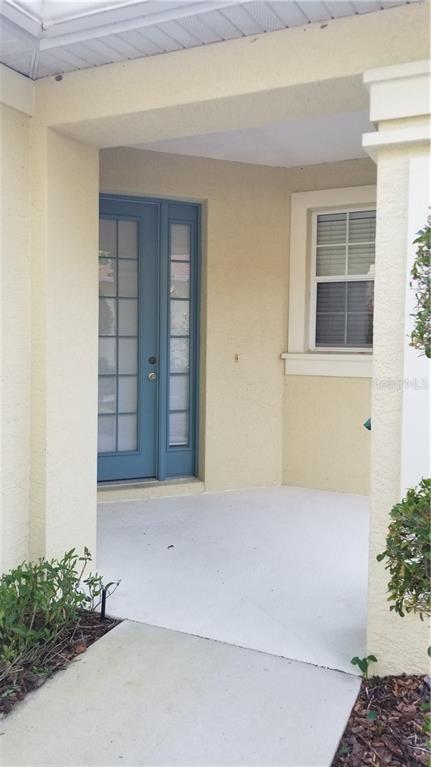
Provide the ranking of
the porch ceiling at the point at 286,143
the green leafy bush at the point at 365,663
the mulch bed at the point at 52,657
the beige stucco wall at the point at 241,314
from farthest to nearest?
the beige stucco wall at the point at 241,314, the porch ceiling at the point at 286,143, the green leafy bush at the point at 365,663, the mulch bed at the point at 52,657

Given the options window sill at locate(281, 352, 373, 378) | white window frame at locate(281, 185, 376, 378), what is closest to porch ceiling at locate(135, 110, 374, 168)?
white window frame at locate(281, 185, 376, 378)

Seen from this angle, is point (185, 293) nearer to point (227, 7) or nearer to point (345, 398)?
point (345, 398)

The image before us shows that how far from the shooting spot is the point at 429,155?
9.16 ft

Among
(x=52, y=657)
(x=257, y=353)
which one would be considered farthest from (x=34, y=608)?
(x=257, y=353)

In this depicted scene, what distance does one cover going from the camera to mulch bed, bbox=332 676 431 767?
2.50 metres

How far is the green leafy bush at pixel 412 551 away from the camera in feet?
7.32

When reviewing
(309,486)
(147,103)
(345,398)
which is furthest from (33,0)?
(309,486)

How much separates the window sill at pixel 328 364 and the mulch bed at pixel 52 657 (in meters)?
3.59

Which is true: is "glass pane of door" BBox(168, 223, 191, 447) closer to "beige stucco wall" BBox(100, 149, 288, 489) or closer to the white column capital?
"beige stucco wall" BBox(100, 149, 288, 489)

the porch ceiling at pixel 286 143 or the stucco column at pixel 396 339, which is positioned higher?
the porch ceiling at pixel 286 143

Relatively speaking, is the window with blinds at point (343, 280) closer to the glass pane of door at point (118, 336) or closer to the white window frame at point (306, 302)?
the white window frame at point (306, 302)

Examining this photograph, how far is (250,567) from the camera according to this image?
438 centimetres

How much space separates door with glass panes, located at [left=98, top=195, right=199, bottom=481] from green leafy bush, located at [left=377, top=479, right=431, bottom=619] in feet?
13.2

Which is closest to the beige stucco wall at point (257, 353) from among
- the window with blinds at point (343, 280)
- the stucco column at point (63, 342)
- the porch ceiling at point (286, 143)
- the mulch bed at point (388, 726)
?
the porch ceiling at point (286, 143)
